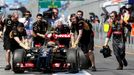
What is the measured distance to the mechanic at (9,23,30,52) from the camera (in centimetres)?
1589

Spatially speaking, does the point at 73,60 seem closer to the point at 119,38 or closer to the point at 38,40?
the point at 38,40

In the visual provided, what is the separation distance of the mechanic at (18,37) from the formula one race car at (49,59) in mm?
926

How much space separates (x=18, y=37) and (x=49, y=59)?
1807mm

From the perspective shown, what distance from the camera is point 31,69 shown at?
1481 cm

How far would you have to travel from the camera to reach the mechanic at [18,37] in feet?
52.1

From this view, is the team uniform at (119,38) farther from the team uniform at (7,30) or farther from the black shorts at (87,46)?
the team uniform at (7,30)

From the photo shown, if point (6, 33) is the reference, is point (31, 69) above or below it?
below

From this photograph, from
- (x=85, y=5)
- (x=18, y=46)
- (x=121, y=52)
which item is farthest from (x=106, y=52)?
(x=85, y=5)

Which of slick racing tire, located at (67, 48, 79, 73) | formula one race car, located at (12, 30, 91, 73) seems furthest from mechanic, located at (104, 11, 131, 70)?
slick racing tire, located at (67, 48, 79, 73)

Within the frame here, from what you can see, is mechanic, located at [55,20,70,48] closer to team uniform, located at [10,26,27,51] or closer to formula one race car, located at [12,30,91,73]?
team uniform, located at [10,26,27,51]

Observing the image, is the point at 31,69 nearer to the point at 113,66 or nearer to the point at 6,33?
the point at 6,33

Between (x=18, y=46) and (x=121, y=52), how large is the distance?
3.04m

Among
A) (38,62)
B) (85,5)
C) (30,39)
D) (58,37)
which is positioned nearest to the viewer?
(38,62)

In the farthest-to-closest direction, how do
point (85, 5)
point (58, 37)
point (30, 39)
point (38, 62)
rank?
point (85, 5) < point (30, 39) < point (58, 37) < point (38, 62)
